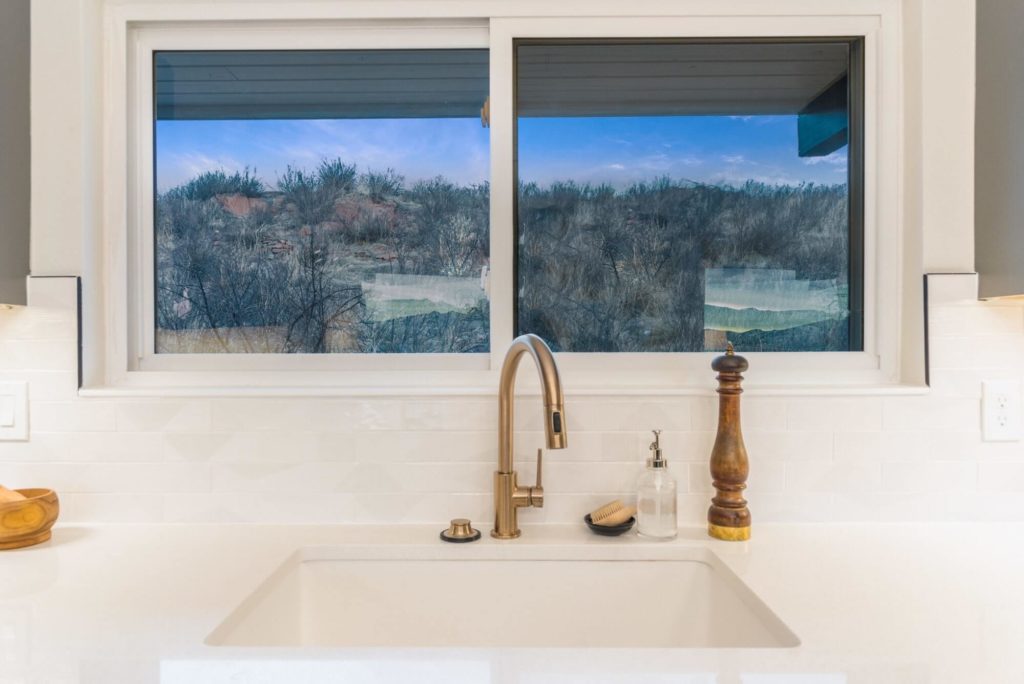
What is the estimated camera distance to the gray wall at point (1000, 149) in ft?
4.39

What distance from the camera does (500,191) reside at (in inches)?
59.4

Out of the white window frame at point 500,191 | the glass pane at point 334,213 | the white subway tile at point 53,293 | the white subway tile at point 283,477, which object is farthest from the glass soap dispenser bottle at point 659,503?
the white subway tile at point 53,293

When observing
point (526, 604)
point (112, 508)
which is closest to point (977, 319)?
point (526, 604)

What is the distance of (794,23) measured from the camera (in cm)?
152

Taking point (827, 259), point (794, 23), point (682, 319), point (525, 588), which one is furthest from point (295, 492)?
point (794, 23)

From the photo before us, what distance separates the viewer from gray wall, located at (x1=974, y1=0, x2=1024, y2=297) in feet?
4.39

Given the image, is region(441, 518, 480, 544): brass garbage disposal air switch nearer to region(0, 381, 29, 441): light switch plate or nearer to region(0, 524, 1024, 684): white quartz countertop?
region(0, 524, 1024, 684): white quartz countertop

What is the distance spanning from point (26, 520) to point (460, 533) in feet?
2.58

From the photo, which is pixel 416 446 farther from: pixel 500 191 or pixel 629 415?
pixel 500 191

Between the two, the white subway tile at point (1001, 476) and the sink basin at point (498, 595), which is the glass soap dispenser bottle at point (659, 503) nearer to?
the sink basin at point (498, 595)

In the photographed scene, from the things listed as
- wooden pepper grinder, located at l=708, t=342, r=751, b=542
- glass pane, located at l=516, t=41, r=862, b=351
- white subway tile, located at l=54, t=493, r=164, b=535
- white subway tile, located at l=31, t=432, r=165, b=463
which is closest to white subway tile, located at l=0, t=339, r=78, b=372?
white subway tile, located at l=31, t=432, r=165, b=463

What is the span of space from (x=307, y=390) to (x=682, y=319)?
831 millimetres

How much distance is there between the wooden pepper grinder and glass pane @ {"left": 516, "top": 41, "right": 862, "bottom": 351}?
0.23 metres

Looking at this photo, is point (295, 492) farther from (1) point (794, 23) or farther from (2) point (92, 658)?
(1) point (794, 23)
